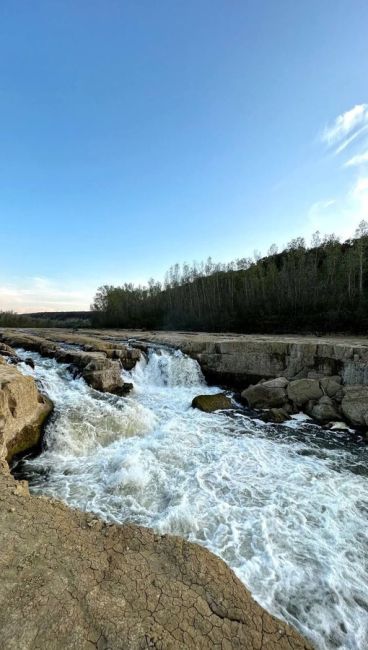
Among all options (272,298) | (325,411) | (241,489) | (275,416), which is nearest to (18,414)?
(241,489)

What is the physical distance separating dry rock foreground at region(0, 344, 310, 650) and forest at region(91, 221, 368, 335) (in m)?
24.6

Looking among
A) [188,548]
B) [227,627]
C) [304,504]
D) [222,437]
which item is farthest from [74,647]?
[222,437]

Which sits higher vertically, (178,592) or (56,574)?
(56,574)

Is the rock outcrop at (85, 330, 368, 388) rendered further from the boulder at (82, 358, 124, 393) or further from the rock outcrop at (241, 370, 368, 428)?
the boulder at (82, 358, 124, 393)

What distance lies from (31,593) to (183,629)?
1423 millimetres

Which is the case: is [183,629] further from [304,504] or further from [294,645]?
[304,504]

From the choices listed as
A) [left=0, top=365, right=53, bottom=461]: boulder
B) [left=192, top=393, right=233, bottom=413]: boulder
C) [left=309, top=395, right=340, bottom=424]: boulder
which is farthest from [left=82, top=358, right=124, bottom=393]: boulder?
[left=309, top=395, right=340, bottom=424]: boulder

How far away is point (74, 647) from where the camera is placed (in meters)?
2.34

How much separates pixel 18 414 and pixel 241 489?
18.7 feet

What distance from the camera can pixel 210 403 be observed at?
11711 millimetres

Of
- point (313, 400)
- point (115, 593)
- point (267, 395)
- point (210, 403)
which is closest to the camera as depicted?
point (115, 593)

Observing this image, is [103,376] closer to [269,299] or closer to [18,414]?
[18,414]

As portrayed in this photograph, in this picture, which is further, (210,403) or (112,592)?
(210,403)

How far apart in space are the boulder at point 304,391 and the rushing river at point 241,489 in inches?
54.7
